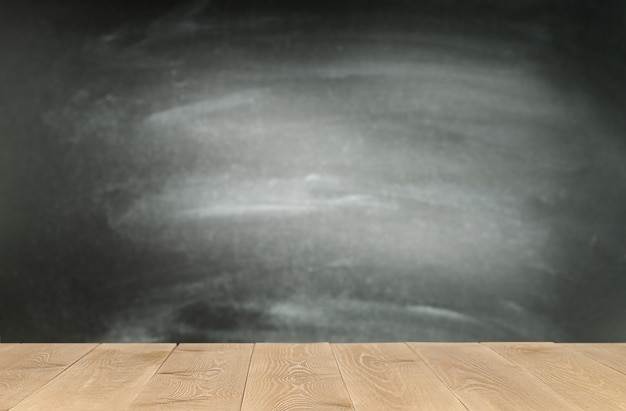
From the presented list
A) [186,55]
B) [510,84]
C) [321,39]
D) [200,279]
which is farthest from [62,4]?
[510,84]

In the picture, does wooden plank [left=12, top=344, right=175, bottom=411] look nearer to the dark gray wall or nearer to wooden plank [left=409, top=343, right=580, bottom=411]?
the dark gray wall

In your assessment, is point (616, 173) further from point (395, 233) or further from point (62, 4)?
point (62, 4)

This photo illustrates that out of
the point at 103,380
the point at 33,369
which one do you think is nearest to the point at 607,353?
the point at 103,380

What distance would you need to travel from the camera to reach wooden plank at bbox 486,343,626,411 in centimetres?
170

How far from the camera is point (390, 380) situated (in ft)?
6.18

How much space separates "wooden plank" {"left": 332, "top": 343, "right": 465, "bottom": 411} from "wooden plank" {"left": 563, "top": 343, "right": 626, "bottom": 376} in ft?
1.77

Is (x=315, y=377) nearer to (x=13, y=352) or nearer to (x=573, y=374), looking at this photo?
(x=573, y=374)

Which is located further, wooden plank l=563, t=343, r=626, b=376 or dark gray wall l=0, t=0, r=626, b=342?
dark gray wall l=0, t=0, r=626, b=342

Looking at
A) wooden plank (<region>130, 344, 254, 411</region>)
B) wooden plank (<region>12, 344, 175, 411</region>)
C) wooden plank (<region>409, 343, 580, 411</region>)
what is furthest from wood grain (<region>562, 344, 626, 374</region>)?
wooden plank (<region>12, 344, 175, 411</region>)

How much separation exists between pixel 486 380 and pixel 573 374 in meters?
0.27

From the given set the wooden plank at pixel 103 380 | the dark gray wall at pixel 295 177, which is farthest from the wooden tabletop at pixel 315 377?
the dark gray wall at pixel 295 177

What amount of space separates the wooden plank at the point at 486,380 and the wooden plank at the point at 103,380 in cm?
81

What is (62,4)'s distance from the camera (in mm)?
2832

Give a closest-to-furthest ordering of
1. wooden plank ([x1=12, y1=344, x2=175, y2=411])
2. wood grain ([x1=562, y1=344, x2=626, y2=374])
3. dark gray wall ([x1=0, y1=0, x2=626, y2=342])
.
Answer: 1. wooden plank ([x1=12, y1=344, x2=175, y2=411])
2. wood grain ([x1=562, y1=344, x2=626, y2=374])
3. dark gray wall ([x1=0, y1=0, x2=626, y2=342])
